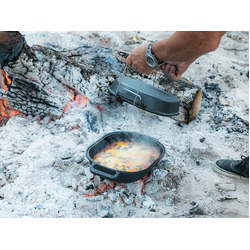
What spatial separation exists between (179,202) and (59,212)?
1137 millimetres

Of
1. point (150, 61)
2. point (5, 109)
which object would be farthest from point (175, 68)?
point (5, 109)

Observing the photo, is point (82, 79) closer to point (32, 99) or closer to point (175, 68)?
point (32, 99)

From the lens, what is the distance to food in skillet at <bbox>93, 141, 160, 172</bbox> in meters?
2.06

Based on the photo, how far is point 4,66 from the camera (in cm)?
253

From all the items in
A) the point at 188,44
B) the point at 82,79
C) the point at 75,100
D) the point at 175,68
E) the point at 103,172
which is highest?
the point at 188,44

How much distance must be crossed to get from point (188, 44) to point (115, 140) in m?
1.47

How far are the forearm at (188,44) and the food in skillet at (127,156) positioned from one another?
3.82 feet

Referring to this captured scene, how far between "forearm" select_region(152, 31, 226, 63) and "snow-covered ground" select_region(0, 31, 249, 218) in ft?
4.10

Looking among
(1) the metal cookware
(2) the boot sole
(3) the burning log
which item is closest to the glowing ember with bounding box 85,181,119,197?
(1) the metal cookware

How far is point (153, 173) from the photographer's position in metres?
2.13

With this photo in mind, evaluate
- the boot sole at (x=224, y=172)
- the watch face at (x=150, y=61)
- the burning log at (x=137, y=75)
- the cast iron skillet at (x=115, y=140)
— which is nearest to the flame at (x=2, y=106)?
the burning log at (x=137, y=75)

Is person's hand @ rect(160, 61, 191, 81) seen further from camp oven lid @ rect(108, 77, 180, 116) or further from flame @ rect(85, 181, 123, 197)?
flame @ rect(85, 181, 123, 197)

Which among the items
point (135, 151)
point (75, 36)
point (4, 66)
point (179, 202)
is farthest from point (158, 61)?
point (75, 36)

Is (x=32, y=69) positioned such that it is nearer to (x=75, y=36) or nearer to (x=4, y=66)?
(x=4, y=66)
